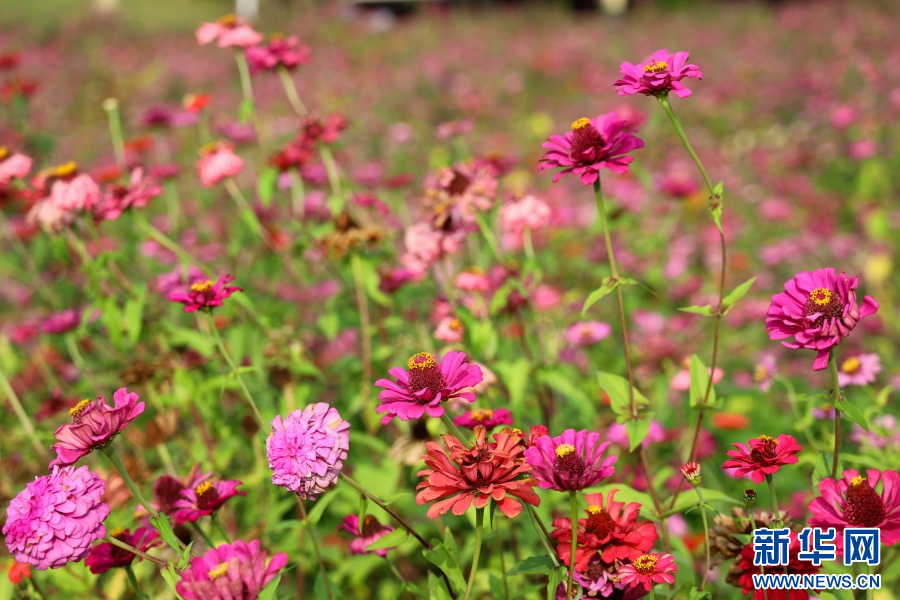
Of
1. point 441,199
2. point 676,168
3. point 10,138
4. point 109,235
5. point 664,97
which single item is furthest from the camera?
point 676,168

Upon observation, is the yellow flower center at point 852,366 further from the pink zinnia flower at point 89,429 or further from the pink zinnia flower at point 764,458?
the pink zinnia flower at point 89,429

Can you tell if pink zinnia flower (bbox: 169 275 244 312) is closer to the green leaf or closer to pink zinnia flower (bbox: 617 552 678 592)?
pink zinnia flower (bbox: 617 552 678 592)

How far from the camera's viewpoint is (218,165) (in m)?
2.74

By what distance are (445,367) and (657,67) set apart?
2.59 ft

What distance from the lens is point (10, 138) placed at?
6.10m

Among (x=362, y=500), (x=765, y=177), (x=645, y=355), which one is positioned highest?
(x=362, y=500)

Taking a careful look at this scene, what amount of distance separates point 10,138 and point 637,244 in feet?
17.9

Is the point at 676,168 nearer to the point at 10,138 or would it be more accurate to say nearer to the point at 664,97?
the point at 664,97

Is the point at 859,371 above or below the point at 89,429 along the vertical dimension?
below

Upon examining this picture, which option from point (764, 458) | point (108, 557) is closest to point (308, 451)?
point (108, 557)

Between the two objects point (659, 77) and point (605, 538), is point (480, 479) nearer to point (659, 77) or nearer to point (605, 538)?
point (605, 538)

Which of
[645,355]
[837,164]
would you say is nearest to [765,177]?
[837,164]

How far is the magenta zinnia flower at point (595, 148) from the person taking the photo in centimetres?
157

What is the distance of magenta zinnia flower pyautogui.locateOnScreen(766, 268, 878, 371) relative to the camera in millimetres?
1389
